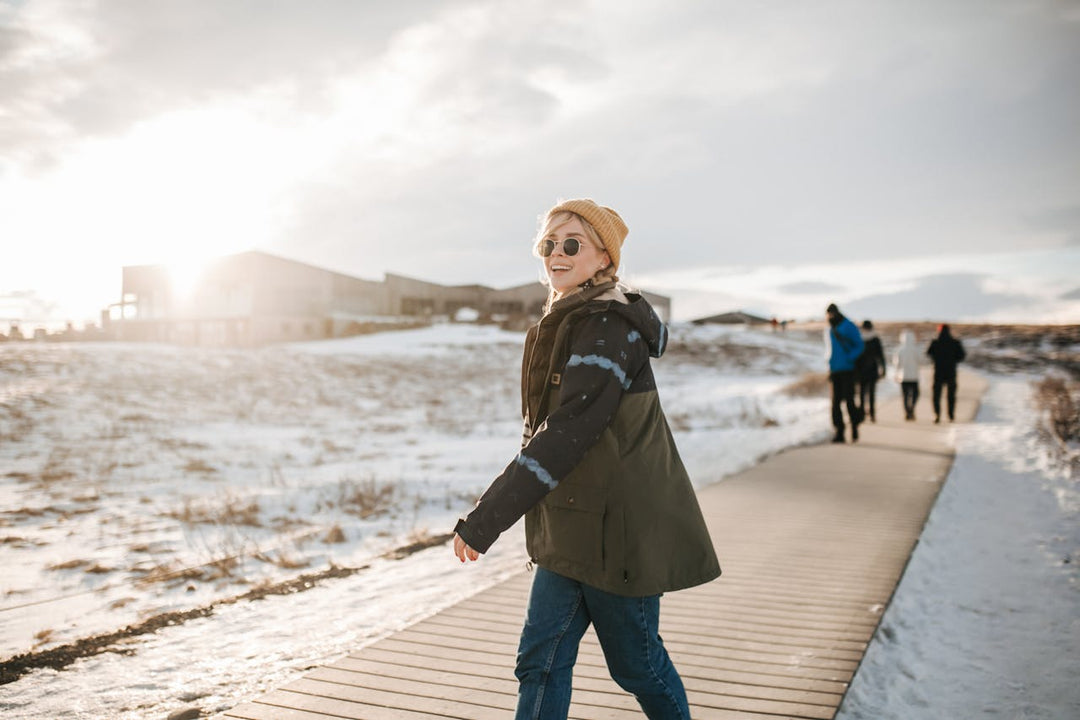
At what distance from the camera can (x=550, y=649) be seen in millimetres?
2285

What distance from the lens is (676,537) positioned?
2.28 meters

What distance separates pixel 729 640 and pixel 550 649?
92.7 inches

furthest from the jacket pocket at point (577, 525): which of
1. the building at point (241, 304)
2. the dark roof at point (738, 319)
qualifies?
the building at point (241, 304)

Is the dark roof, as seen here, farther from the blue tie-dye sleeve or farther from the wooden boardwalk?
the blue tie-dye sleeve

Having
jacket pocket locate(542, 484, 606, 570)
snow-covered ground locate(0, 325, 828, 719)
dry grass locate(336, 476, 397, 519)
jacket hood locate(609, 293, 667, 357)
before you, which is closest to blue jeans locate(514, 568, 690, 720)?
jacket pocket locate(542, 484, 606, 570)

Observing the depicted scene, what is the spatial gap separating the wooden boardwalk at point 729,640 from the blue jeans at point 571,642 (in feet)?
3.61

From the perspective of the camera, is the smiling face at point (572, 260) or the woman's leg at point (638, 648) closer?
the woman's leg at point (638, 648)

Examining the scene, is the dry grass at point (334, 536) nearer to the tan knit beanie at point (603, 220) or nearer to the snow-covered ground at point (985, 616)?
the snow-covered ground at point (985, 616)

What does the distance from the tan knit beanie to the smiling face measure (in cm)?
4

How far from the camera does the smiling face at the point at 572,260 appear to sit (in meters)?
2.38

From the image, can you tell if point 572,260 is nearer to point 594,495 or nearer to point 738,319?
point 594,495

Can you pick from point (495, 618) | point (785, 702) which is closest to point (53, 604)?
point (495, 618)

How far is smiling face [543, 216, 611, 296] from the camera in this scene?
93.6 inches

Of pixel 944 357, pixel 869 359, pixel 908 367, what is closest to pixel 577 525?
pixel 869 359
